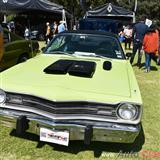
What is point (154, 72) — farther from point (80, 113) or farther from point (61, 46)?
point (80, 113)

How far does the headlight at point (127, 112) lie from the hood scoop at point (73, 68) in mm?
820

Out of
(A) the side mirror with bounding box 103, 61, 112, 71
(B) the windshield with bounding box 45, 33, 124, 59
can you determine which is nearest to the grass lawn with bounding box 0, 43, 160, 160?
(A) the side mirror with bounding box 103, 61, 112, 71

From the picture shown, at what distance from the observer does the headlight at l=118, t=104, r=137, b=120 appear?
12.1 ft

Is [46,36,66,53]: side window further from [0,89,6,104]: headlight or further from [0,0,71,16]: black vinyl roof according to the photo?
[0,0,71,16]: black vinyl roof

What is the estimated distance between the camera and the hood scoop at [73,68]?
14.1 ft

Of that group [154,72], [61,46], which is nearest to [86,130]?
[61,46]

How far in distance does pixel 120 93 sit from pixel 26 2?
16.6 metres

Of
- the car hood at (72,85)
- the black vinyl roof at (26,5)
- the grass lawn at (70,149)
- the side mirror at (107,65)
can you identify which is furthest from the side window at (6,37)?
the black vinyl roof at (26,5)

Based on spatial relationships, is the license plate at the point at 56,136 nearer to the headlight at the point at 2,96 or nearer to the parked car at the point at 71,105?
the parked car at the point at 71,105

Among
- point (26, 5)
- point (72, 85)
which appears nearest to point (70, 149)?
point (72, 85)

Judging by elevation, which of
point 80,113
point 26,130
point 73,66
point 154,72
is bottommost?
point 154,72

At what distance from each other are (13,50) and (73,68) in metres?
3.83

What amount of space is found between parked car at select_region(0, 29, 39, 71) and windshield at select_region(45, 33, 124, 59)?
205 cm

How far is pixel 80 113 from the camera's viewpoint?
12.1 feet
